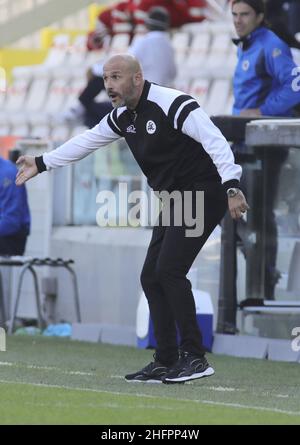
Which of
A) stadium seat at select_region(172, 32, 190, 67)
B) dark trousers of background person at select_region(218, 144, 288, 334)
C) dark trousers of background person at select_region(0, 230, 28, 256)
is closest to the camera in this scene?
dark trousers of background person at select_region(218, 144, 288, 334)

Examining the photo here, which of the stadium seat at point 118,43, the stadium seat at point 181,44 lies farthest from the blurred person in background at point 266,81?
the stadium seat at point 118,43

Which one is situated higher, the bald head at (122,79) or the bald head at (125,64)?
the bald head at (125,64)

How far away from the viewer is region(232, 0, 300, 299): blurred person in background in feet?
36.7

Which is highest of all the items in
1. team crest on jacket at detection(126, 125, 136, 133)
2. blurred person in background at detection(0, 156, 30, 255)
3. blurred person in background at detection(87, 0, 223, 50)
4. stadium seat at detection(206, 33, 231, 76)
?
blurred person in background at detection(87, 0, 223, 50)

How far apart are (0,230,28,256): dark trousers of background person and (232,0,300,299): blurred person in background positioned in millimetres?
2460

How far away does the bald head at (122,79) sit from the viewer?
839 centimetres

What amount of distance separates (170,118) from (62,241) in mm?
5618

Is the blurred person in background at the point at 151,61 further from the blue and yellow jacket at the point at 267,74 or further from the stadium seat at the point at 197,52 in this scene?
the stadium seat at the point at 197,52

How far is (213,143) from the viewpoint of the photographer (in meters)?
8.16
